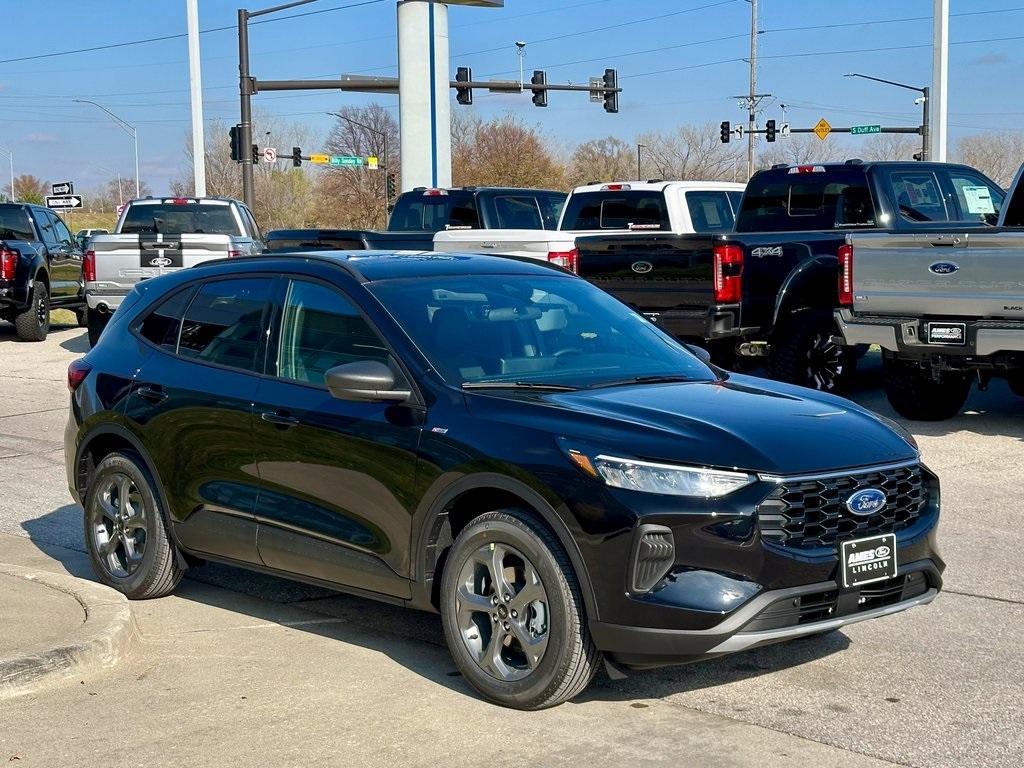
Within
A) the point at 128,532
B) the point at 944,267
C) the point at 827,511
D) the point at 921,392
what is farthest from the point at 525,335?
the point at 921,392

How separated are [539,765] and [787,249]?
Answer: 958 cm

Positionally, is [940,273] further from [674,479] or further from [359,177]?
[359,177]

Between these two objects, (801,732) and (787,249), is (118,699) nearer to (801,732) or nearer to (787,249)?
(801,732)

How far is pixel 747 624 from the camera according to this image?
4.82 m

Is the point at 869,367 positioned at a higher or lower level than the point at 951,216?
lower

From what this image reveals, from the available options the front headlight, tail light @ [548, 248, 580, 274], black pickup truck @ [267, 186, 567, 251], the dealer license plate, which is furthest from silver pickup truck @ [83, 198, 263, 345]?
the dealer license plate

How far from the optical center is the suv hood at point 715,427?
16.2ft

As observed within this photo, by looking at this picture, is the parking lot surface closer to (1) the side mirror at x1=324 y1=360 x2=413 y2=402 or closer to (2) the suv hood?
(2) the suv hood

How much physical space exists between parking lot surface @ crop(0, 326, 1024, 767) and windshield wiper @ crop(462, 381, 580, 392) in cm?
117

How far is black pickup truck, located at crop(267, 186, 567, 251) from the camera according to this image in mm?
18719

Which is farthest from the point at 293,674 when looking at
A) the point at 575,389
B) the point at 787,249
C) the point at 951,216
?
the point at 951,216

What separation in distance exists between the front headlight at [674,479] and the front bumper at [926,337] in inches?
253

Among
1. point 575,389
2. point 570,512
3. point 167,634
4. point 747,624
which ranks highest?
point 575,389

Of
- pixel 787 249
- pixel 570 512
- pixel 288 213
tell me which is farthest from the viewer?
pixel 288 213
